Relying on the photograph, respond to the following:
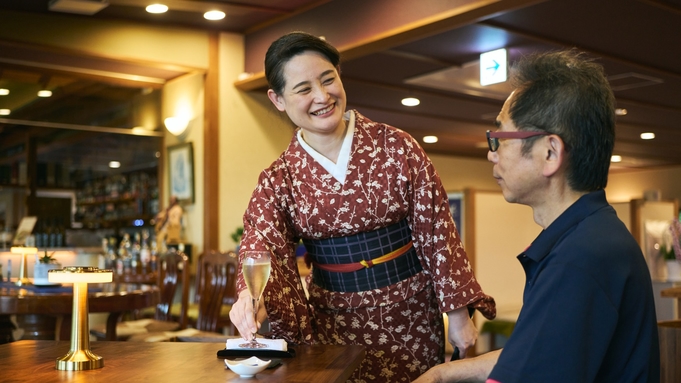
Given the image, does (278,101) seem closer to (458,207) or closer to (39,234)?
(39,234)

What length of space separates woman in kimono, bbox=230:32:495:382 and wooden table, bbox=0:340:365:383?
35 centimetres

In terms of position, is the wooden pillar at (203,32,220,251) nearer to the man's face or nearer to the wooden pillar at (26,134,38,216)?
the wooden pillar at (26,134,38,216)

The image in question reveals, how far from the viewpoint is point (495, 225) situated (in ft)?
28.0

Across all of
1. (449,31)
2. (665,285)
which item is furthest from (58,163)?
(665,285)

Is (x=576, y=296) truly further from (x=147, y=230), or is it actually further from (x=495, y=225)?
(x=495, y=225)

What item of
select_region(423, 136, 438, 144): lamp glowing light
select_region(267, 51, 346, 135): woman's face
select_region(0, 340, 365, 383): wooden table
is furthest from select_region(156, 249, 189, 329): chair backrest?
select_region(423, 136, 438, 144): lamp glowing light

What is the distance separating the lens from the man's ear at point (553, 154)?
3.99ft

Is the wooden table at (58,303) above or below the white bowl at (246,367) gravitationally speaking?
below

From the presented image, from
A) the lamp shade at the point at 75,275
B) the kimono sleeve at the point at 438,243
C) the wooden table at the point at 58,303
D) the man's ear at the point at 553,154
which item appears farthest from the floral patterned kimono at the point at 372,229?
the wooden table at the point at 58,303

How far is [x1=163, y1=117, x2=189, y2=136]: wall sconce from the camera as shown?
6984 millimetres

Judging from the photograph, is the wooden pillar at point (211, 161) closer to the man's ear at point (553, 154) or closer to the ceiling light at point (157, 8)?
the ceiling light at point (157, 8)

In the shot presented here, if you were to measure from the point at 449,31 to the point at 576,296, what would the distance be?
393 cm

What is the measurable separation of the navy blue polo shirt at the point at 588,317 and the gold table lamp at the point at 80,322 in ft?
2.66

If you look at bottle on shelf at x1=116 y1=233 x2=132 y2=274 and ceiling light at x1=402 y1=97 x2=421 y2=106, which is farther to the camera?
ceiling light at x1=402 y1=97 x2=421 y2=106
